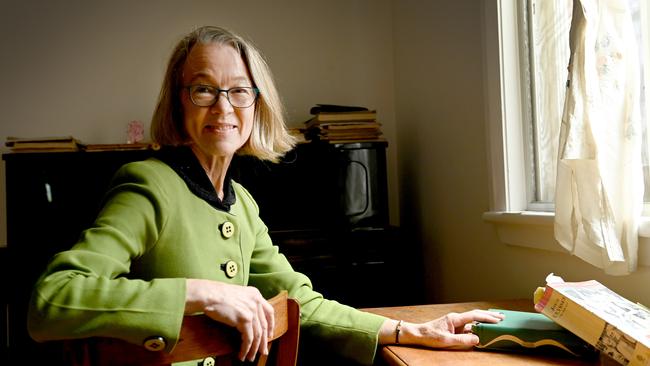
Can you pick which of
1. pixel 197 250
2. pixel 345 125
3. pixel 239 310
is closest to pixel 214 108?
pixel 197 250

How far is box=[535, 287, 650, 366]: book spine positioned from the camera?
2.87 ft

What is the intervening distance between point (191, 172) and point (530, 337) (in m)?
0.78

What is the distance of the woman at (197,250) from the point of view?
840 millimetres

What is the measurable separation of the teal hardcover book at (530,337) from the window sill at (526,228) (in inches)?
17.8

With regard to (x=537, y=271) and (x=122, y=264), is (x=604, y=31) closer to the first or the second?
(x=537, y=271)

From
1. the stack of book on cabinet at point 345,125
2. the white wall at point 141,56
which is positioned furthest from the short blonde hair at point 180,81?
the white wall at point 141,56

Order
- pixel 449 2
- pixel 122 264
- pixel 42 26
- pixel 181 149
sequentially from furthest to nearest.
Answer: pixel 42 26 < pixel 449 2 < pixel 181 149 < pixel 122 264

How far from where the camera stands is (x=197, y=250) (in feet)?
3.76

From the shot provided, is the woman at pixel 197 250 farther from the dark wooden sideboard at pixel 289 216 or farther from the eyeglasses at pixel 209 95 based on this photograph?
the dark wooden sideboard at pixel 289 216

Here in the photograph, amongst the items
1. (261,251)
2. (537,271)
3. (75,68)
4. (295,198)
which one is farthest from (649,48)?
(75,68)

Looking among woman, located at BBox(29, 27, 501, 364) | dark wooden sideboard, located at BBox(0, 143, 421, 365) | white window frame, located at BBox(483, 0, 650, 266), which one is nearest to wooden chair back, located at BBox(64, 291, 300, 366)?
woman, located at BBox(29, 27, 501, 364)

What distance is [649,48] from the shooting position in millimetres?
1417

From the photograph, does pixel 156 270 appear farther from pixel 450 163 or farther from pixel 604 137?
pixel 450 163

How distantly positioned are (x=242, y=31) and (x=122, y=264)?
2.59 m
